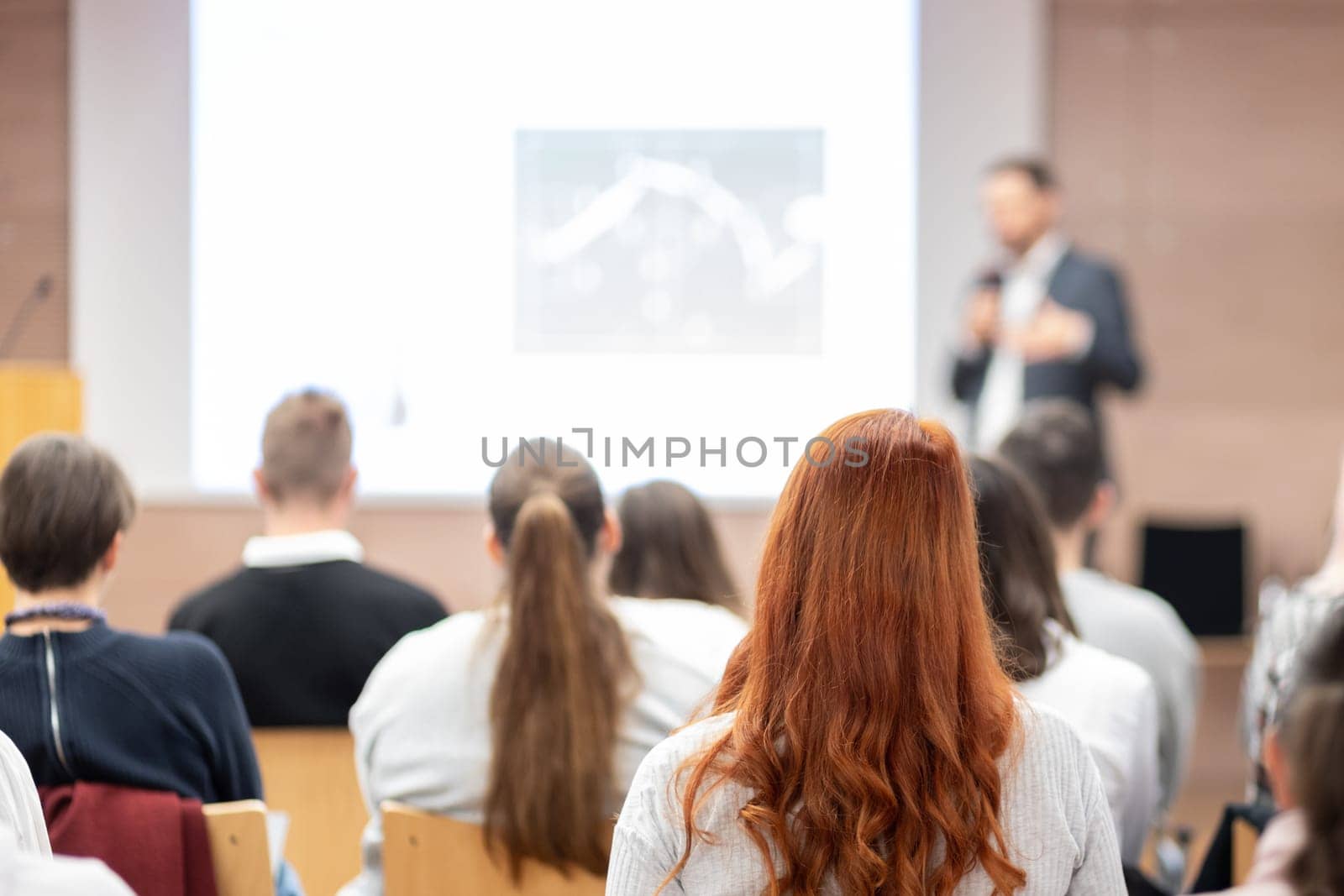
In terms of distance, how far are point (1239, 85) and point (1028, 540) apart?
3447 millimetres

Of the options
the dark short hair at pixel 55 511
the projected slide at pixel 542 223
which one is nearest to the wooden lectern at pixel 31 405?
the projected slide at pixel 542 223

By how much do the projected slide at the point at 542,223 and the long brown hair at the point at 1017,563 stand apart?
2.60 m

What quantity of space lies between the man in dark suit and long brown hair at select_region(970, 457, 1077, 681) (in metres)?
2.23

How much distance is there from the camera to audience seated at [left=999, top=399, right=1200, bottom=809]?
7.32 ft

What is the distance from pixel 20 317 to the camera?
4.72 m

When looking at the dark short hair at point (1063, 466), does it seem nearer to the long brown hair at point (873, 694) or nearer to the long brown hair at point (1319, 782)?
the long brown hair at point (873, 694)

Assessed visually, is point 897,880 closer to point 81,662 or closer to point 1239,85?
point 81,662

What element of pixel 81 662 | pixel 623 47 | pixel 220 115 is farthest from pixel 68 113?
pixel 81 662

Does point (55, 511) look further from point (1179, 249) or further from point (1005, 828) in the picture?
point (1179, 249)

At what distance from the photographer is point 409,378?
452 cm

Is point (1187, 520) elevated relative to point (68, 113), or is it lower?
lower

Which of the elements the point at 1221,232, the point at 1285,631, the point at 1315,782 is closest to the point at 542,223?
the point at 1221,232

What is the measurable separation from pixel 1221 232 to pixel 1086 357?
101cm

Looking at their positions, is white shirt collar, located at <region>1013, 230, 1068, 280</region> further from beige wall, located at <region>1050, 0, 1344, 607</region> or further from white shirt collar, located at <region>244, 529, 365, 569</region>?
white shirt collar, located at <region>244, 529, 365, 569</region>
